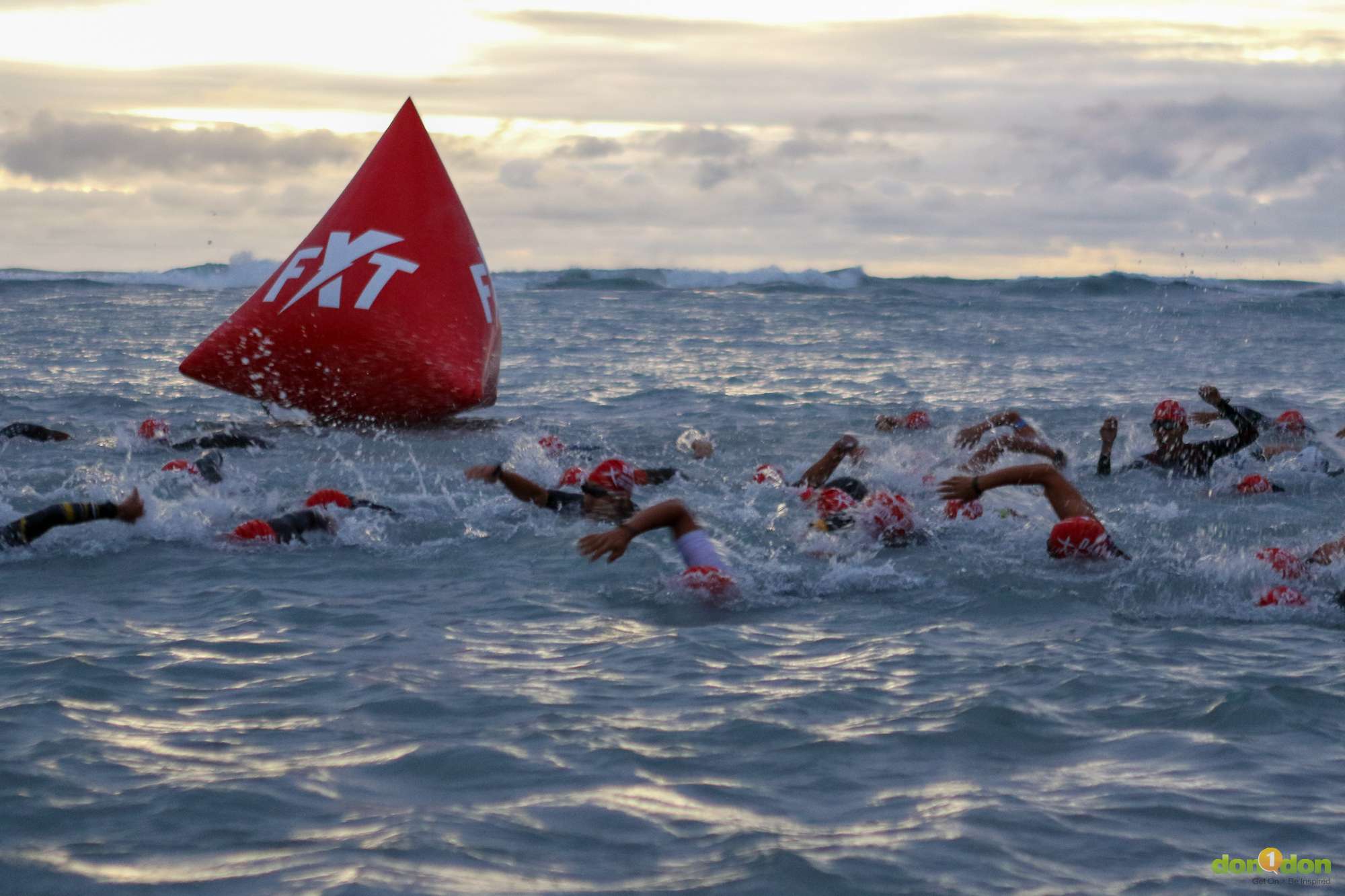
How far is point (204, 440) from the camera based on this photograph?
37.1ft

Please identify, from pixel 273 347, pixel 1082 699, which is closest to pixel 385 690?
pixel 1082 699

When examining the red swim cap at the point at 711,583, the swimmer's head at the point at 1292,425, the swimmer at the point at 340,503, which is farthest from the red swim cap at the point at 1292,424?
the swimmer at the point at 340,503

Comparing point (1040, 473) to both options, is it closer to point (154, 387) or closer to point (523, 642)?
point (523, 642)

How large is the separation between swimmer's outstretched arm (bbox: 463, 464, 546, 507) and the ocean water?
15 cm

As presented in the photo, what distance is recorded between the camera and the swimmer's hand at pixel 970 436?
11.3 metres

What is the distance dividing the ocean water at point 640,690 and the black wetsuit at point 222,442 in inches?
9.5

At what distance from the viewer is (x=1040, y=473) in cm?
725

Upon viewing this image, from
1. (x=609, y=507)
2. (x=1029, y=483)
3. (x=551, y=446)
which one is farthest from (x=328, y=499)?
(x=1029, y=483)

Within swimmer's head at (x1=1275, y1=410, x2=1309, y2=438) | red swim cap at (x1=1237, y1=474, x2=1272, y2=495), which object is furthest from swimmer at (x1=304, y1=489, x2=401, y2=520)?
swimmer's head at (x1=1275, y1=410, x2=1309, y2=438)

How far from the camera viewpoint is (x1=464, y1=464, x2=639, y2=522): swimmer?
763 centimetres

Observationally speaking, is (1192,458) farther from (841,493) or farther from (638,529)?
(638,529)

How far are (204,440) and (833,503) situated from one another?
595cm

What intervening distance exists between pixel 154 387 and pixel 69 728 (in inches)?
500

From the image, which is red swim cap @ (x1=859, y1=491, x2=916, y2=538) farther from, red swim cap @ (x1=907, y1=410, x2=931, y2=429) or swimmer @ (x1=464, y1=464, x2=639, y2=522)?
red swim cap @ (x1=907, y1=410, x2=931, y2=429)
